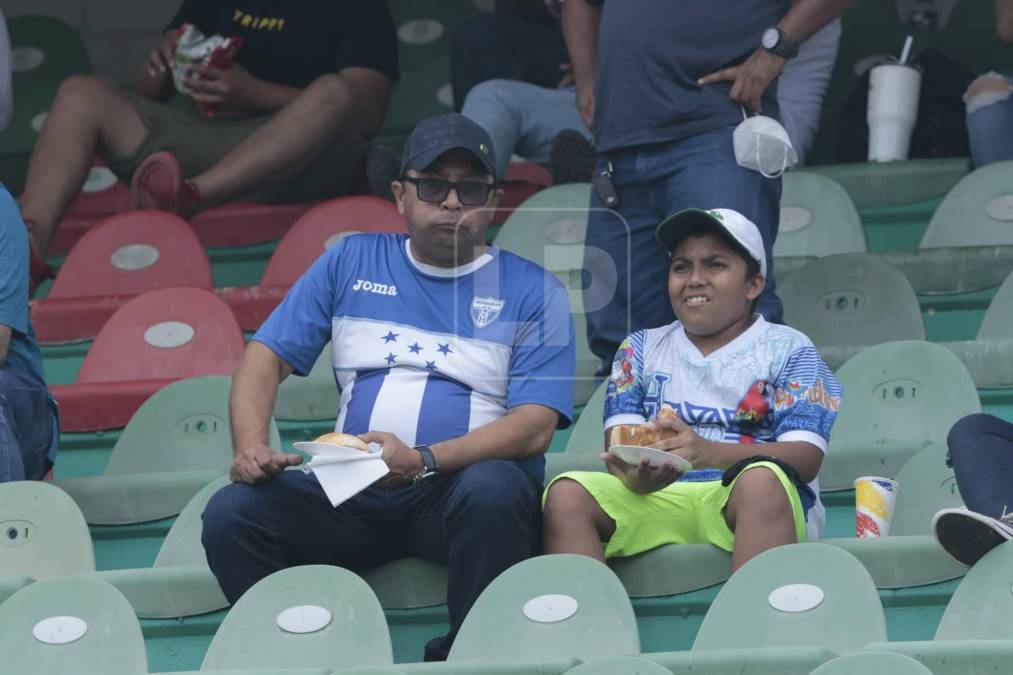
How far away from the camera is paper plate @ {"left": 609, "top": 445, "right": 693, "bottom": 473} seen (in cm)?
328

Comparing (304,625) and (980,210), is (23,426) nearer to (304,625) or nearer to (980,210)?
(304,625)

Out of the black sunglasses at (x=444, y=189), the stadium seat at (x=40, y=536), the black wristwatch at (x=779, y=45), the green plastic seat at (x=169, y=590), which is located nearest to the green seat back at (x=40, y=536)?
the stadium seat at (x=40, y=536)

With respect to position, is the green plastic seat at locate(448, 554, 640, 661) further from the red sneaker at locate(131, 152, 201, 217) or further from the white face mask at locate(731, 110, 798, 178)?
the red sneaker at locate(131, 152, 201, 217)

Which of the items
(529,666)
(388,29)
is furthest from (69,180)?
(529,666)

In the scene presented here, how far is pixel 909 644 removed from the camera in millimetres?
2854

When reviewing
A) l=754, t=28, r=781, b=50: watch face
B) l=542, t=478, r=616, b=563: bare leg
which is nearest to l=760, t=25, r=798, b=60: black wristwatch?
l=754, t=28, r=781, b=50: watch face

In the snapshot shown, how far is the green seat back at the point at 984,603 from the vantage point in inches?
118

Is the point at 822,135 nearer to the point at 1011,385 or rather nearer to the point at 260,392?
the point at 1011,385

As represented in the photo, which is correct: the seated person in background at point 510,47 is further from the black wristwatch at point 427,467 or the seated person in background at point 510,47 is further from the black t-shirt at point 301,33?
the black wristwatch at point 427,467

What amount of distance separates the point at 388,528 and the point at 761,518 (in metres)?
0.63

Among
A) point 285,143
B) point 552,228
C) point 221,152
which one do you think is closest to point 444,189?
point 552,228

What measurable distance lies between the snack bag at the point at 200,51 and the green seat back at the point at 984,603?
317cm

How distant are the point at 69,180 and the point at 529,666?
2.80m

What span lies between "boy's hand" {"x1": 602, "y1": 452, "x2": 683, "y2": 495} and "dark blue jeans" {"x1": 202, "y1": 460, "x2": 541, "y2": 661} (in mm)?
148
